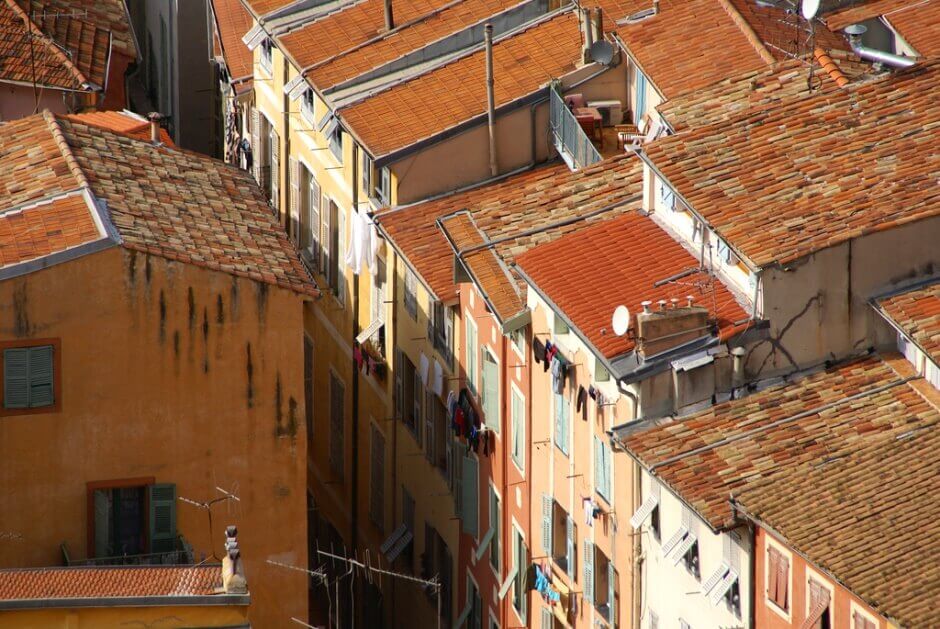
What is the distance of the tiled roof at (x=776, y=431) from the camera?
112ft

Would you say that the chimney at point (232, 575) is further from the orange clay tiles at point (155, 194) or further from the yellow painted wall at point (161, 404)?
the orange clay tiles at point (155, 194)

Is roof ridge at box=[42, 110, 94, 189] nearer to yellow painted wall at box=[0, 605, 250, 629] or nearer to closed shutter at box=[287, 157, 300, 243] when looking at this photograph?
yellow painted wall at box=[0, 605, 250, 629]

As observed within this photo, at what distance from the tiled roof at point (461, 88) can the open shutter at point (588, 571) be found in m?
11.8

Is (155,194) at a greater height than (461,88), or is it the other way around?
(461,88)

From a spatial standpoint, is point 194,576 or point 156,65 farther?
point 156,65

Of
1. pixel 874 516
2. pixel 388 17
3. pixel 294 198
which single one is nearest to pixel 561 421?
pixel 874 516

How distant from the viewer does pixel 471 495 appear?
45.1 m

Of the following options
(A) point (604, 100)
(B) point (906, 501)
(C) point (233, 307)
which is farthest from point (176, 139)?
(B) point (906, 501)

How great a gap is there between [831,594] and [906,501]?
167 cm

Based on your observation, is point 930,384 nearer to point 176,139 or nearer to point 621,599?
point 621,599

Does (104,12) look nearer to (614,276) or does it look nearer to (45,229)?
(45,229)

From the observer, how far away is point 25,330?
3869 centimetres

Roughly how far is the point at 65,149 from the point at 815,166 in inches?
567

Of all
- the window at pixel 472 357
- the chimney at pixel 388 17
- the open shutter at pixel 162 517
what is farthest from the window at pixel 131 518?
the chimney at pixel 388 17
